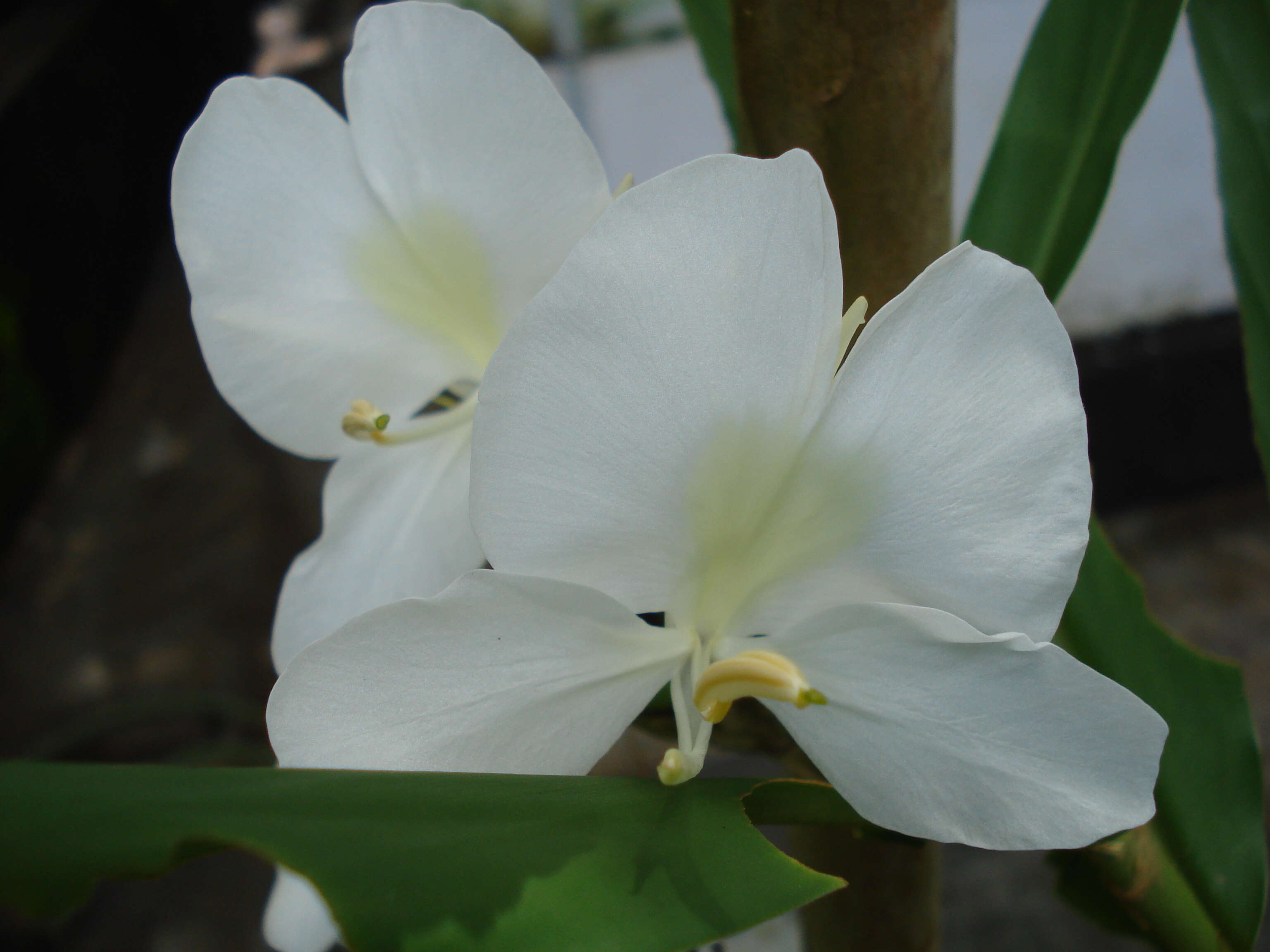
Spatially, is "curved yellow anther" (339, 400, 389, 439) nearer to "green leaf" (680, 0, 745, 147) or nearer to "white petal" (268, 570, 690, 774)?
"white petal" (268, 570, 690, 774)

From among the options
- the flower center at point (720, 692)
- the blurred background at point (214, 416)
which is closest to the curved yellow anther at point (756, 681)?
the flower center at point (720, 692)

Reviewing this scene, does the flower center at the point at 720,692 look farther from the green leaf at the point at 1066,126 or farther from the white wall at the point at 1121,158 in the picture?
the white wall at the point at 1121,158

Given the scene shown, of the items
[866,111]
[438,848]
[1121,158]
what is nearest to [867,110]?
[866,111]

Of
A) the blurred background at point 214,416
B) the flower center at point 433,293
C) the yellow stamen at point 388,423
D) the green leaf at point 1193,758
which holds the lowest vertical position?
the blurred background at point 214,416

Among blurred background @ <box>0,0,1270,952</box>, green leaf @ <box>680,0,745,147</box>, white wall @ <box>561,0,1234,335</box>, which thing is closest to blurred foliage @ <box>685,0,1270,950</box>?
green leaf @ <box>680,0,745,147</box>

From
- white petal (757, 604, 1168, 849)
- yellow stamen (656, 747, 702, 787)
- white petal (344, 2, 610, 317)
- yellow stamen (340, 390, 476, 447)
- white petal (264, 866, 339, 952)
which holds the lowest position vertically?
white petal (264, 866, 339, 952)

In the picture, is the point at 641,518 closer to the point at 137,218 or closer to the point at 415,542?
the point at 415,542

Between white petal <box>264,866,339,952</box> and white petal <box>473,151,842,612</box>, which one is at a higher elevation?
white petal <box>473,151,842,612</box>
